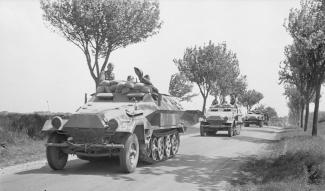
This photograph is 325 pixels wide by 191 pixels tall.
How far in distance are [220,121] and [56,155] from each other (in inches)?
619

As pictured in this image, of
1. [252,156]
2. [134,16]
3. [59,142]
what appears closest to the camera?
[59,142]

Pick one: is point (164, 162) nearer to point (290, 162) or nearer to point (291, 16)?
point (290, 162)

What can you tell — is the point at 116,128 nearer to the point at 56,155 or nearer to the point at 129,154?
the point at 129,154

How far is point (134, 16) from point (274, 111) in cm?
9976

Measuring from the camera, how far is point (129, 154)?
10453 mm

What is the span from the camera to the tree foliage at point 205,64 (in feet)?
150

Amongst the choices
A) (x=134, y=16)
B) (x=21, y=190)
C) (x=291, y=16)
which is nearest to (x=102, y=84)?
(x=21, y=190)

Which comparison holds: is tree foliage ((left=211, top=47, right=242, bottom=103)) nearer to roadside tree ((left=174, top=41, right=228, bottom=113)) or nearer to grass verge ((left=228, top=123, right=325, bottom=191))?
roadside tree ((left=174, top=41, right=228, bottom=113))

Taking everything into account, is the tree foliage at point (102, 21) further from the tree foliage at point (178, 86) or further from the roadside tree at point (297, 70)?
the tree foliage at point (178, 86)

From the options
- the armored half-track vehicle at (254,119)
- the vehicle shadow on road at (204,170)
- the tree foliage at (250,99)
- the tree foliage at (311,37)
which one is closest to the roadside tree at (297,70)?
the tree foliage at (311,37)

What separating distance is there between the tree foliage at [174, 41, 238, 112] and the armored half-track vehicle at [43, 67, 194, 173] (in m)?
32.6

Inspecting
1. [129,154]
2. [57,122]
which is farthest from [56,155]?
[129,154]

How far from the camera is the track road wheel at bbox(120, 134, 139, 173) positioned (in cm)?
1022

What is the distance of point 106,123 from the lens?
10.4 metres
